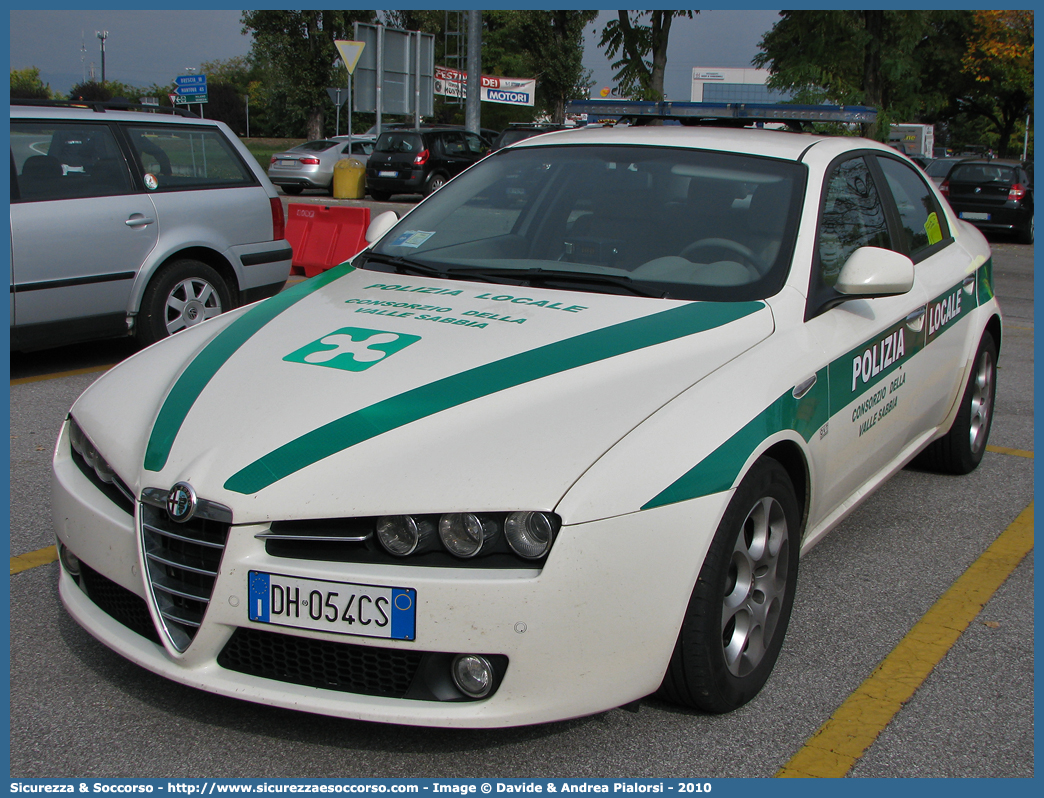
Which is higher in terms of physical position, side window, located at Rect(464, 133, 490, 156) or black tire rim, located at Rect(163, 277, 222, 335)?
side window, located at Rect(464, 133, 490, 156)

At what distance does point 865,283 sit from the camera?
3.19m

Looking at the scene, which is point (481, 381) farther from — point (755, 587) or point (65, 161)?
point (65, 161)

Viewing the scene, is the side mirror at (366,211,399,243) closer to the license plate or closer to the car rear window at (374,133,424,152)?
the license plate

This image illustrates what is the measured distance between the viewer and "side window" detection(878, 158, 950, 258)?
4188 millimetres

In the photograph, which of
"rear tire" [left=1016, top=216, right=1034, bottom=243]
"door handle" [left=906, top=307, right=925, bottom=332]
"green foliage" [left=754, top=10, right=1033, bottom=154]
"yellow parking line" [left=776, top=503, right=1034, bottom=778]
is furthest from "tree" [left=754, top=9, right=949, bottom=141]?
"yellow parking line" [left=776, top=503, right=1034, bottom=778]

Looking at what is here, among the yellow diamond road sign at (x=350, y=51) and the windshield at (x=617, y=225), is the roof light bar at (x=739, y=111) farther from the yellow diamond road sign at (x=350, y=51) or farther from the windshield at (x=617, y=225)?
the yellow diamond road sign at (x=350, y=51)

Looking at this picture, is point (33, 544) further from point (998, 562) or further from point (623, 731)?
point (998, 562)

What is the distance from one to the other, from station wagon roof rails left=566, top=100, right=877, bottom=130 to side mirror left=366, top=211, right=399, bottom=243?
1.71m

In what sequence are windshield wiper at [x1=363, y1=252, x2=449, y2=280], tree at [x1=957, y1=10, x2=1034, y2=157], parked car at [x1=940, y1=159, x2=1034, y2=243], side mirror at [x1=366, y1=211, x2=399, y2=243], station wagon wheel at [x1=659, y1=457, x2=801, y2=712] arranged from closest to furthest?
1. station wagon wheel at [x1=659, y1=457, x2=801, y2=712]
2. windshield wiper at [x1=363, y1=252, x2=449, y2=280]
3. side mirror at [x1=366, y1=211, x2=399, y2=243]
4. parked car at [x1=940, y1=159, x2=1034, y2=243]
5. tree at [x1=957, y1=10, x2=1034, y2=157]

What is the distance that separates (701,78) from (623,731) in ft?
425

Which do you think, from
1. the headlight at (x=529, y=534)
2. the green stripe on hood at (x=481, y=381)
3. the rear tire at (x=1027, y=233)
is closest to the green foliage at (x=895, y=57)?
the rear tire at (x=1027, y=233)

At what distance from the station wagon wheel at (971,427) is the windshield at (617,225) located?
69.9 inches

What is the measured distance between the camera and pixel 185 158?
6961 mm

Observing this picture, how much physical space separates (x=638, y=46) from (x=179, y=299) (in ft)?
54.5
